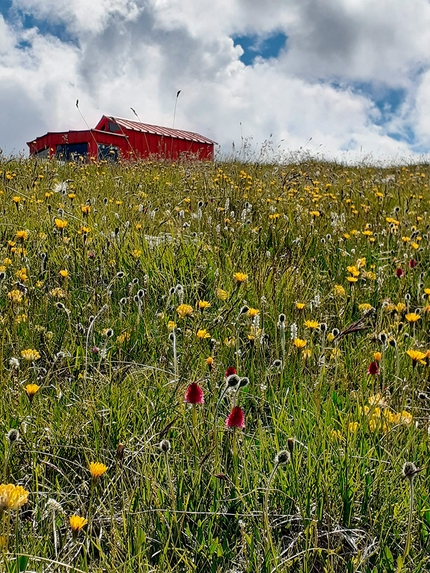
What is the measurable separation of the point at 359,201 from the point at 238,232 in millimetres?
2223

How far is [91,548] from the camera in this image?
57.4 inches

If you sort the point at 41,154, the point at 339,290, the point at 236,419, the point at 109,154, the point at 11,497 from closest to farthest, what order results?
the point at 11,497
the point at 236,419
the point at 339,290
the point at 41,154
the point at 109,154

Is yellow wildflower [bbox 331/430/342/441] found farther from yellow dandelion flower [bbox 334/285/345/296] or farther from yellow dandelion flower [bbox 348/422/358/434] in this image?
yellow dandelion flower [bbox 334/285/345/296]

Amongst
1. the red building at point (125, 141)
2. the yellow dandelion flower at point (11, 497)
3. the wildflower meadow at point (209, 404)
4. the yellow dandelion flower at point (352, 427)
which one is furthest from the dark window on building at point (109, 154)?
the yellow dandelion flower at point (11, 497)

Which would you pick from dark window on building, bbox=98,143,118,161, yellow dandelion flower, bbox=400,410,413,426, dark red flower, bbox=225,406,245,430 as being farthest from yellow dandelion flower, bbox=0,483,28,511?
dark window on building, bbox=98,143,118,161

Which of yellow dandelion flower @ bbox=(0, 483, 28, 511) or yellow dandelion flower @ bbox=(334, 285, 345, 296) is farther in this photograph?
yellow dandelion flower @ bbox=(334, 285, 345, 296)

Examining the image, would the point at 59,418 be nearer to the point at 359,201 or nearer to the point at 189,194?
the point at 189,194

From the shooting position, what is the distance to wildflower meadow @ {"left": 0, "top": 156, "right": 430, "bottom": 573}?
1.39 m

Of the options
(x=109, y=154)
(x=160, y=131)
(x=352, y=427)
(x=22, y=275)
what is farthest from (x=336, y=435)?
(x=160, y=131)

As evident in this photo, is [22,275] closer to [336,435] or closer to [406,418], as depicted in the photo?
[336,435]

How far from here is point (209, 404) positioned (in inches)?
75.9

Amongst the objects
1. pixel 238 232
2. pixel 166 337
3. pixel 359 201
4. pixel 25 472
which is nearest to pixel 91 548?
pixel 25 472

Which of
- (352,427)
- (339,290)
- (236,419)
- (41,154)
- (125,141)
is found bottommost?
(352,427)

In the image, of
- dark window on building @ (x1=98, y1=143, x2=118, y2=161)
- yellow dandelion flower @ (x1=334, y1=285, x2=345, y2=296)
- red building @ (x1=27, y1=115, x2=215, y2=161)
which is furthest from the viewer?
red building @ (x1=27, y1=115, x2=215, y2=161)
